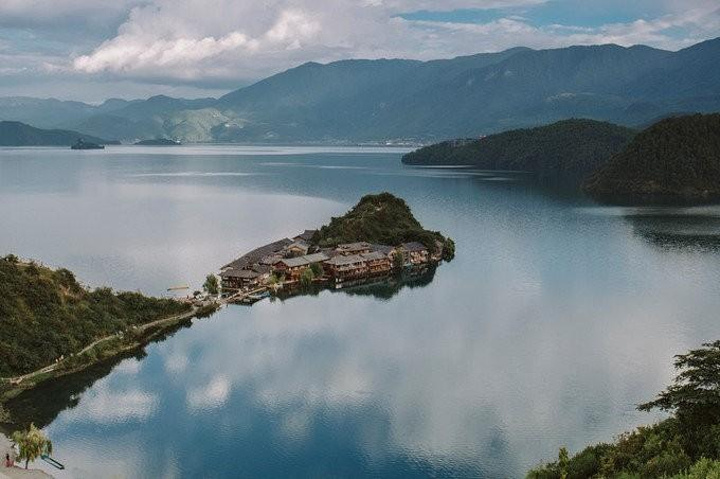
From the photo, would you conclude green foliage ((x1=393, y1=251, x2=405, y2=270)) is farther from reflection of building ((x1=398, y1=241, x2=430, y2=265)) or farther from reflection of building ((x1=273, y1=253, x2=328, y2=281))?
reflection of building ((x1=273, y1=253, x2=328, y2=281))

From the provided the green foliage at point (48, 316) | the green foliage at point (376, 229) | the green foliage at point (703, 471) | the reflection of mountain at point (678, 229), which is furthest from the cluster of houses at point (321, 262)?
the green foliage at point (703, 471)

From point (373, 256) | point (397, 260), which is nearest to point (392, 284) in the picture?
point (373, 256)

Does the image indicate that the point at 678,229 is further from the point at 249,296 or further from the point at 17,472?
the point at 17,472

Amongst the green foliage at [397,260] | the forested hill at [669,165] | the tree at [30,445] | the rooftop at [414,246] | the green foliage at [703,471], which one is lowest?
the tree at [30,445]

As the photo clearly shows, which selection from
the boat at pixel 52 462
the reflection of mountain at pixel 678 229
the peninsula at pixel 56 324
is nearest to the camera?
the boat at pixel 52 462

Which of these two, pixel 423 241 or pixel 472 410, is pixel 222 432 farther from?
pixel 423 241

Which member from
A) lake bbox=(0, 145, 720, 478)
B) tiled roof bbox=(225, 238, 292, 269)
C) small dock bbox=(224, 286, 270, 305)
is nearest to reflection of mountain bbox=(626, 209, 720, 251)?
lake bbox=(0, 145, 720, 478)

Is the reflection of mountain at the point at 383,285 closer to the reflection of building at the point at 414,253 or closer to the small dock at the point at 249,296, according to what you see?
the small dock at the point at 249,296

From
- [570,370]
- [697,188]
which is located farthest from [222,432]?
[697,188]
